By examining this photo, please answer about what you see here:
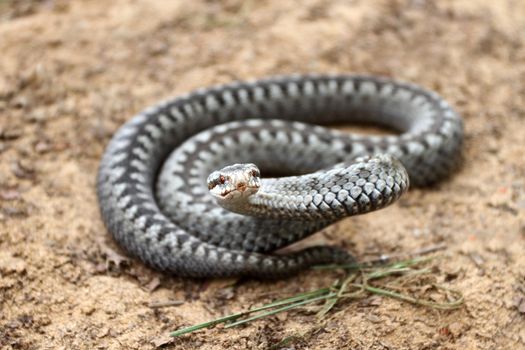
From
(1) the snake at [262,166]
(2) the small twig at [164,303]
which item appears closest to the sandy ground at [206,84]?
(2) the small twig at [164,303]

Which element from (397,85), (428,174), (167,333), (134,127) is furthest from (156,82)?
(167,333)

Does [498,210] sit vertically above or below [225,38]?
below

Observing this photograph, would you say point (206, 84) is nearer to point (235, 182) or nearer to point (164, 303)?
point (235, 182)

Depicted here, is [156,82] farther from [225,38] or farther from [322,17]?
[322,17]

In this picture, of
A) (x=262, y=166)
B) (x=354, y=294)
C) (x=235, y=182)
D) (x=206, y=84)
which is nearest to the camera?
(x=235, y=182)

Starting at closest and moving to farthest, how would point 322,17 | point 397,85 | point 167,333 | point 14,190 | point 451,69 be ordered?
point 167,333, point 14,190, point 397,85, point 451,69, point 322,17

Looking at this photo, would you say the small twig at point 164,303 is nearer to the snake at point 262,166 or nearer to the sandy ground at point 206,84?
the sandy ground at point 206,84

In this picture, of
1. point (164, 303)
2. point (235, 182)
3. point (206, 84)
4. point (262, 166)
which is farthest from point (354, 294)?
point (206, 84)
